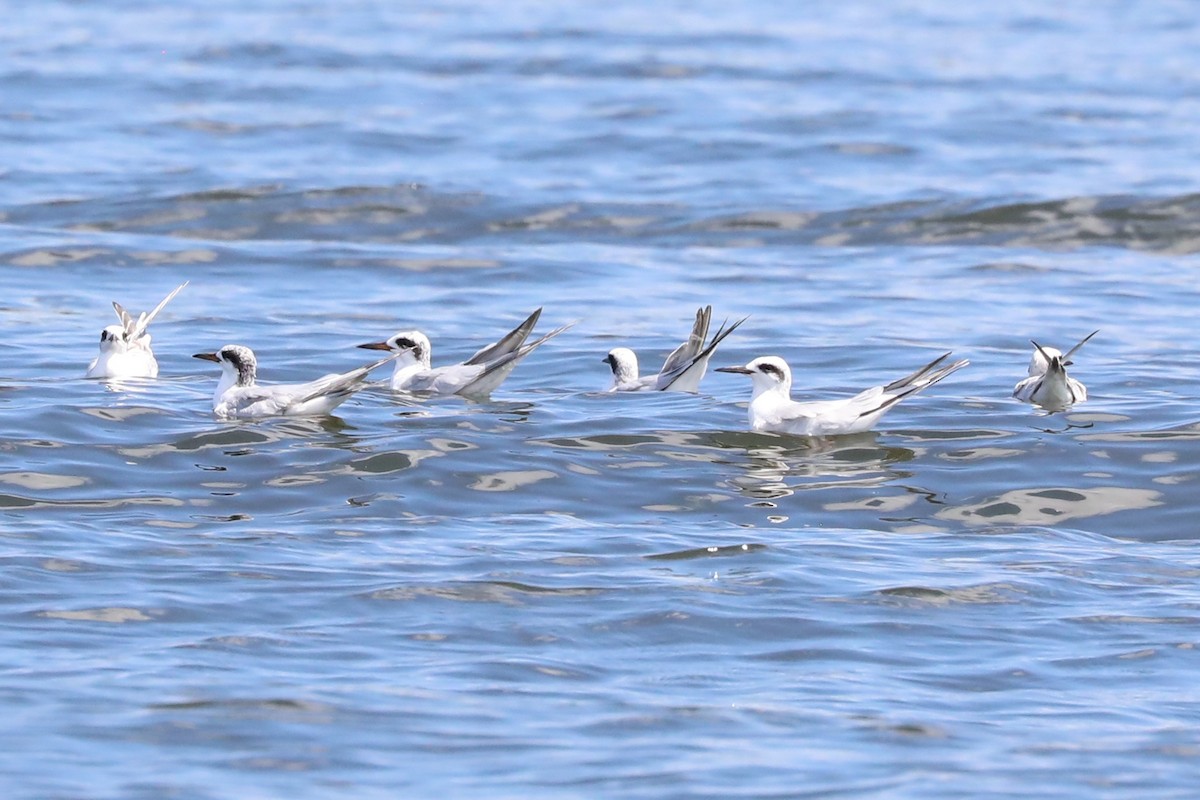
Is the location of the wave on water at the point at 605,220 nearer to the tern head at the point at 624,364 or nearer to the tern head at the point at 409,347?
the tern head at the point at 409,347

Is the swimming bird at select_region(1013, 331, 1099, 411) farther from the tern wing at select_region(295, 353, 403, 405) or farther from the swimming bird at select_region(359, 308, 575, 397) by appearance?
the tern wing at select_region(295, 353, 403, 405)

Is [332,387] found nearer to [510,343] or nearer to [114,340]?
[510,343]

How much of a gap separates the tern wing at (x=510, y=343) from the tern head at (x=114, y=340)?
9.77 ft

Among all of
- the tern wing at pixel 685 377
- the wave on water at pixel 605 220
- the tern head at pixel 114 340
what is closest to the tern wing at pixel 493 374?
the tern wing at pixel 685 377

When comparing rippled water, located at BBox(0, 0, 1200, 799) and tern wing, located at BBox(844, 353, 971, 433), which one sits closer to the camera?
rippled water, located at BBox(0, 0, 1200, 799)

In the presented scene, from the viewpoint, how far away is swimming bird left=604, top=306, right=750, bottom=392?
16312mm

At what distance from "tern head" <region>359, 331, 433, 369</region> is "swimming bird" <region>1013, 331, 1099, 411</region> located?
502 cm

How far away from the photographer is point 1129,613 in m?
10.9

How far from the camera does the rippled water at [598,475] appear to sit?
9.16 meters

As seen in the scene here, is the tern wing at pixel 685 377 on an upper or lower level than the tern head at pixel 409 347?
lower

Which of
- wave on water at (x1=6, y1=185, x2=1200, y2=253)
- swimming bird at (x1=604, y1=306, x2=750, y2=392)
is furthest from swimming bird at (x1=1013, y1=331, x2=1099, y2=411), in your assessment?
wave on water at (x1=6, y1=185, x2=1200, y2=253)

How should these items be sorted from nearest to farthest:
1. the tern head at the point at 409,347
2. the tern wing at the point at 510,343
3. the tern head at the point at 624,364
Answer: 1. the tern wing at the point at 510,343
2. the tern head at the point at 624,364
3. the tern head at the point at 409,347

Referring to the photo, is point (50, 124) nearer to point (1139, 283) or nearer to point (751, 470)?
point (1139, 283)

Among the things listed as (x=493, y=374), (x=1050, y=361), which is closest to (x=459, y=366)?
(x=493, y=374)
